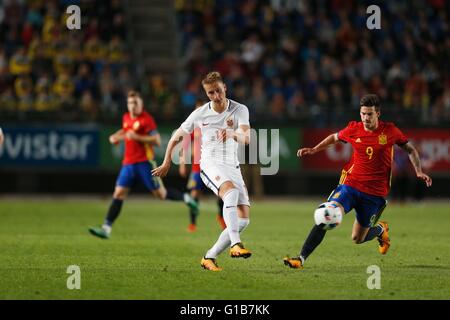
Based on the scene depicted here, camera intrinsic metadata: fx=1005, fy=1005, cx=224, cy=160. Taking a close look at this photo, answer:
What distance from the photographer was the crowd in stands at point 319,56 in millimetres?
28203

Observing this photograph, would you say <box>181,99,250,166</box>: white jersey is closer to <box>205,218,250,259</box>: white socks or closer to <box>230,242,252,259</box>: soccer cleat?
<box>205,218,250,259</box>: white socks

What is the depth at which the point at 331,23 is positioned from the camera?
105 ft

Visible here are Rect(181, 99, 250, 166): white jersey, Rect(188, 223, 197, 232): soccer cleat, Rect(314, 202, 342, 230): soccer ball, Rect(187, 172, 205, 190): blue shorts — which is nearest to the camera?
Rect(314, 202, 342, 230): soccer ball

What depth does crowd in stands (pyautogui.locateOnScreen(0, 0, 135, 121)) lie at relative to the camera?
2675cm

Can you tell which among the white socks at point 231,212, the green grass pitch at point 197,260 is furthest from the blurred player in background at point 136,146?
the white socks at point 231,212

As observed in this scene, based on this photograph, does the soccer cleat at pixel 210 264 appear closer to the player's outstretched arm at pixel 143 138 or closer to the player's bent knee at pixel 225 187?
the player's bent knee at pixel 225 187

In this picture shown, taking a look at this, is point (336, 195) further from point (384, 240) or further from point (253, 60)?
point (253, 60)

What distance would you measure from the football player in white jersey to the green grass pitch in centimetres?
51

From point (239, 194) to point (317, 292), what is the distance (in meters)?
2.17

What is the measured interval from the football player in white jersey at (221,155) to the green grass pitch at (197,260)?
20.2 inches

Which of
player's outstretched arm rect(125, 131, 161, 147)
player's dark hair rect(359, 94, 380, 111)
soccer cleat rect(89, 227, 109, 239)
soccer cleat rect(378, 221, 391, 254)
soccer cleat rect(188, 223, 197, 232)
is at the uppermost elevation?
player's dark hair rect(359, 94, 380, 111)

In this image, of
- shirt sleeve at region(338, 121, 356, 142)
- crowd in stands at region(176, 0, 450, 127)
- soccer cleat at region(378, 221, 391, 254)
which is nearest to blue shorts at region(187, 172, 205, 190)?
soccer cleat at region(378, 221, 391, 254)
